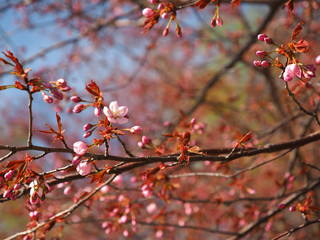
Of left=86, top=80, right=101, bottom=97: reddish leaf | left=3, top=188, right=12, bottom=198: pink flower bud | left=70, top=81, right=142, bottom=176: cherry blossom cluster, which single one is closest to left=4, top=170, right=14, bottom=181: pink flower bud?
left=3, top=188, right=12, bottom=198: pink flower bud

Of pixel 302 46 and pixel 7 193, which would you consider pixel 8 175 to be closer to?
pixel 7 193

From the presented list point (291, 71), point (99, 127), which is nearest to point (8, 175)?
point (99, 127)

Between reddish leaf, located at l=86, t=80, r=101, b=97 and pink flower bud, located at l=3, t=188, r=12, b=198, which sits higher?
reddish leaf, located at l=86, t=80, r=101, b=97

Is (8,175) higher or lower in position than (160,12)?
lower

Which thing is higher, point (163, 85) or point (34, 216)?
point (163, 85)

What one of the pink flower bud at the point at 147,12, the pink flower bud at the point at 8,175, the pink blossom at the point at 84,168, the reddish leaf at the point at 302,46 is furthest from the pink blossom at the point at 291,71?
the pink flower bud at the point at 8,175

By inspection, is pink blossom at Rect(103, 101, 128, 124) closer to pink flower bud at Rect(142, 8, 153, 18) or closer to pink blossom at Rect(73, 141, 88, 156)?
pink blossom at Rect(73, 141, 88, 156)

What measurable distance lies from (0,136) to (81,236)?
5571 mm

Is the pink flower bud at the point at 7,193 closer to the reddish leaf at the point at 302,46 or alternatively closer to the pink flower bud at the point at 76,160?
the pink flower bud at the point at 76,160

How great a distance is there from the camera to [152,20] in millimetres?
1648

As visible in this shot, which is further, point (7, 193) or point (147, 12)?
point (147, 12)

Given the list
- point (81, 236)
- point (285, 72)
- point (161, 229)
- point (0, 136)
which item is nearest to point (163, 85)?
point (81, 236)

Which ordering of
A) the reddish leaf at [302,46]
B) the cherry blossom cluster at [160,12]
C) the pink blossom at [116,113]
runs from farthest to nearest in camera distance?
the cherry blossom cluster at [160,12] → the pink blossom at [116,113] → the reddish leaf at [302,46]

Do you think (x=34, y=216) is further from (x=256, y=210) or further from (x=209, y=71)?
(x=209, y=71)
